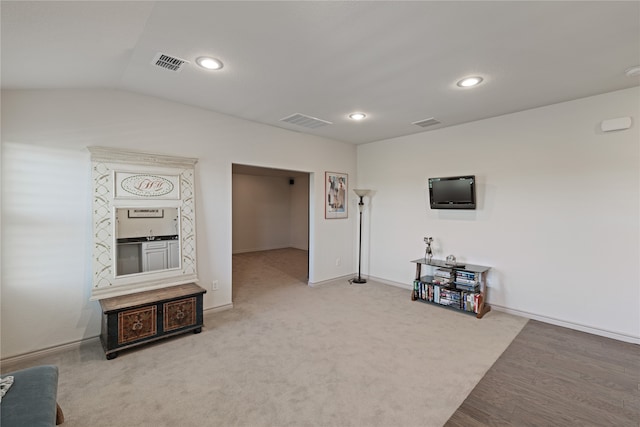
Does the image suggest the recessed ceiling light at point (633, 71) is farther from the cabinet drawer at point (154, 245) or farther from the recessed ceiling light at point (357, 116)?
the cabinet drawer at point (154, 245)

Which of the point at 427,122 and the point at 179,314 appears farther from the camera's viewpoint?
the point at 427,122

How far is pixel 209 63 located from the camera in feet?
7.85

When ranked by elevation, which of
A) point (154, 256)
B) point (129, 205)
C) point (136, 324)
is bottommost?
point (136, 324)

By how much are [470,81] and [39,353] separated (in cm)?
488

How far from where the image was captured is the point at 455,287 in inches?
155

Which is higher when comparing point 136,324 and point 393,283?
point 136,324

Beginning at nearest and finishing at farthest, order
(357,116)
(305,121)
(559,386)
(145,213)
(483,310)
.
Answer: (559,386) < (145,213) < (483,310) < (357,116) < (305,121)

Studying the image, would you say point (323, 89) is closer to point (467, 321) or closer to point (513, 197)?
point (513, 197)

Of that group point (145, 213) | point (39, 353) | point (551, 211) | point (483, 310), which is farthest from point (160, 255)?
point (551, 211)

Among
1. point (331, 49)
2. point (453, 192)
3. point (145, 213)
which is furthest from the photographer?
point (453, 192)

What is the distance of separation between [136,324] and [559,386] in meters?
3.79

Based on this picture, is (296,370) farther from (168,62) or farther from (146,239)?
(168,62)

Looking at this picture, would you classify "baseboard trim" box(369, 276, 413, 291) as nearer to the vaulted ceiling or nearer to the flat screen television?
the flat screen television

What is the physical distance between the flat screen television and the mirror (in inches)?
145
